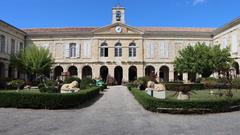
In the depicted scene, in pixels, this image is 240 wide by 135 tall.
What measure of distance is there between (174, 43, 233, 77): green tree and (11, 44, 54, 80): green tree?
56.8 feet

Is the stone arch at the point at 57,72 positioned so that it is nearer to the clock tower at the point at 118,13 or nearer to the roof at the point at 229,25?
the clock tower at the point at 118,13

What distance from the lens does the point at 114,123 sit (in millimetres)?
9938

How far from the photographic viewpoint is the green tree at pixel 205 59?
107ft

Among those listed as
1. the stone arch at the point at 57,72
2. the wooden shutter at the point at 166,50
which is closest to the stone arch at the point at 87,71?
the stone arch at the point at 57,72

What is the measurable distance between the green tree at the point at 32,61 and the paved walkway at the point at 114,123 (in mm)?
23965

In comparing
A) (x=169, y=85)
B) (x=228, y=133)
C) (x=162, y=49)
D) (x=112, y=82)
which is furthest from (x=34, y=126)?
(x=162, y=49)

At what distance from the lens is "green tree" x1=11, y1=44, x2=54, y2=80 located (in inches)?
1403

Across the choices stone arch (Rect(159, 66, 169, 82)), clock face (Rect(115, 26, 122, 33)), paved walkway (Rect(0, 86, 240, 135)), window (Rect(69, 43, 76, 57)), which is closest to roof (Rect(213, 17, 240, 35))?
stone arch (Rect(159, 66, 169, 82))

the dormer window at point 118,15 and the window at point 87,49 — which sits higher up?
the dormer window at point 118,15

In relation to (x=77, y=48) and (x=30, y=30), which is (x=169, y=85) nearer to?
(x=77, y=48)

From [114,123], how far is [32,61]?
27.8 m

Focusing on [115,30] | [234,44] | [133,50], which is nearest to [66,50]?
[115,30]

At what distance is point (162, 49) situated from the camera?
144 feet

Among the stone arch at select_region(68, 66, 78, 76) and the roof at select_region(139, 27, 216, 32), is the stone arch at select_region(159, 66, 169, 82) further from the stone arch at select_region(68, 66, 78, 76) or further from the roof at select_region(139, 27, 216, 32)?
the stone arch at select_region(68, 66, 78, 76)
